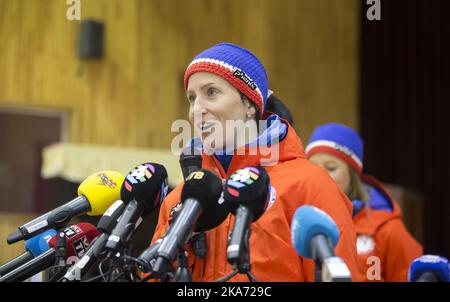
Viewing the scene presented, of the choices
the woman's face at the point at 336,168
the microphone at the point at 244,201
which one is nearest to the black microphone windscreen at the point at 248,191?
the microphone at the point at 244,201

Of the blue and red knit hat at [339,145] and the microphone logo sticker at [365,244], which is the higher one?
the blue and red knit hat at [339,145]

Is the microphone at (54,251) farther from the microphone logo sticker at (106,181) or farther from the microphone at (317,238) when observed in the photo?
the microphone at (317,238)

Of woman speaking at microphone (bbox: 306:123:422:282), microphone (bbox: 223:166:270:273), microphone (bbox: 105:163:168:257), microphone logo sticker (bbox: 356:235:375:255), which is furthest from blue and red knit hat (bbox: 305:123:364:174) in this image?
microphone (bbox: 223:166:270:273)

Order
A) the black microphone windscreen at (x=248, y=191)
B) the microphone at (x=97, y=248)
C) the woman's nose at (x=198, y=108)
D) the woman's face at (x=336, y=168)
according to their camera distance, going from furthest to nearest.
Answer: the woman's face at (x=336, y=168) → the woman's nose at (x=198, y=108) → the microphone at (x=97, y=248) → the black microphone windscreen at (x=248, y=191)

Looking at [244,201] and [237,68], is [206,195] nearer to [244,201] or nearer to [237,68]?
[244,201]

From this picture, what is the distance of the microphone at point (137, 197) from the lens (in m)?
1.81

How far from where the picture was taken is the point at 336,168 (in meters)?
3.82

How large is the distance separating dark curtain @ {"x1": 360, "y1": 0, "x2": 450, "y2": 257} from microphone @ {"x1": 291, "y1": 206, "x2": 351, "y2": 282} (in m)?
7.62

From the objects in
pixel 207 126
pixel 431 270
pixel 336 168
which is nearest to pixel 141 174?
pixel 207 126

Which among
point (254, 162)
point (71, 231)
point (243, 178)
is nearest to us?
point (243, 178)

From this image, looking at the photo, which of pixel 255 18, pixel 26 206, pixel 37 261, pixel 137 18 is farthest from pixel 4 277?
pixel 255 18

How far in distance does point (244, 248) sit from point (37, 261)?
2.10ft

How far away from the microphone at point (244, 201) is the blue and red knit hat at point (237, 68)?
0.63m

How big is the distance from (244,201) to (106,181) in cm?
59
